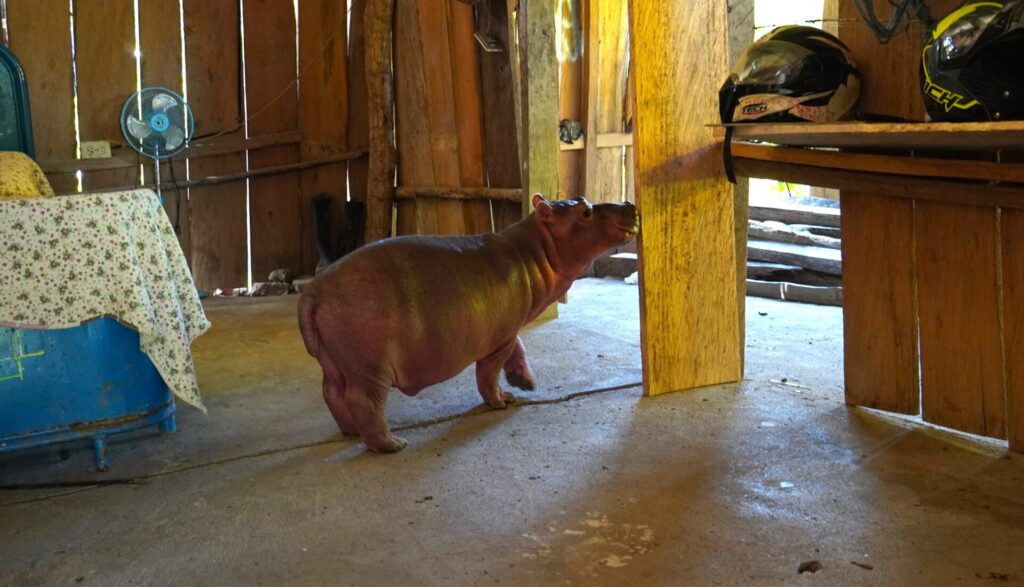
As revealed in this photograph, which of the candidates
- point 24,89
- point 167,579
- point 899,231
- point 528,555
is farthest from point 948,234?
point 24,89

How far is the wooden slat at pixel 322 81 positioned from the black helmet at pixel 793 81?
5.47 m

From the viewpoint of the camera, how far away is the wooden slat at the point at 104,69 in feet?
25.0

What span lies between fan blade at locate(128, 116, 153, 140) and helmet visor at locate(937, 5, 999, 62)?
5.91 meters

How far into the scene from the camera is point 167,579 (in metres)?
2.63

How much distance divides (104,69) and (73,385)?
16.5 ft

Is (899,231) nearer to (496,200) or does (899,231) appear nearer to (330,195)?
(496,200)

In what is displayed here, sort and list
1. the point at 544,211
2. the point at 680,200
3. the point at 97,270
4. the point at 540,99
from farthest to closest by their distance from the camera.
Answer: the point at 540,99 < the point at 680,200 < the point at 544,211 < the point at 97,270

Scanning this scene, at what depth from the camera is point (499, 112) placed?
23.5 ft

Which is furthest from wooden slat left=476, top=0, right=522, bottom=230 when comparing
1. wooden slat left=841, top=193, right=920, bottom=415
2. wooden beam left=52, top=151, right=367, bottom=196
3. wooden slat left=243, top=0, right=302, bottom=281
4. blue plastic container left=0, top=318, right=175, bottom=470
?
A: blue plastic container left=0, top=318, right=175, bottom=470

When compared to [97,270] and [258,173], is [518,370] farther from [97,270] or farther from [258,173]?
[258,173]

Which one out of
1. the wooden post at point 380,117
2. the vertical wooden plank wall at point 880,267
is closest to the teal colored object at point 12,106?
the wooden post at point 380,117

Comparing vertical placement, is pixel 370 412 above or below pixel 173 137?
below

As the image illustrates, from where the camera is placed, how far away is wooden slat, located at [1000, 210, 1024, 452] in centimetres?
338

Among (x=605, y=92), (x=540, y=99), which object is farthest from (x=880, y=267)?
(x=605, y=92)
